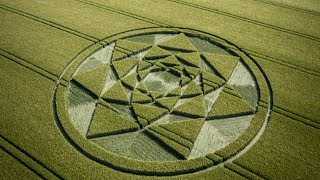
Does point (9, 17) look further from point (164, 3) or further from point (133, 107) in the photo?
point (133, 107)

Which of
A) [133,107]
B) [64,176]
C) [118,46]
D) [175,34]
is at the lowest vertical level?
[64,176]

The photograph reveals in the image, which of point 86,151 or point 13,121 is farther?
point 13,121

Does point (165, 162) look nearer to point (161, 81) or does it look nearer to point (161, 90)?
point (161, 90)

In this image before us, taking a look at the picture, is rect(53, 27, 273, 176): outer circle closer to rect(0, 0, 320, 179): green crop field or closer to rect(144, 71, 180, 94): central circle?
rect(0, 0, 320, 179): green crop field

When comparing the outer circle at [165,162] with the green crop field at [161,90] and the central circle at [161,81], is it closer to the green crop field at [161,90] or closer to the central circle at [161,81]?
the green crop field at [161,90]

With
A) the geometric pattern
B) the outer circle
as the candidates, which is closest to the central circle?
the geometric pattern

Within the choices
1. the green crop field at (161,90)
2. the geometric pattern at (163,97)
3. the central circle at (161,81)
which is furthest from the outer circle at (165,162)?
the central circle at (161,81)

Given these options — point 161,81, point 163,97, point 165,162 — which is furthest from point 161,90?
point 165,162

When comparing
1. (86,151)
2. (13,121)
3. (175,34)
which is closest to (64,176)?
(86,151)
